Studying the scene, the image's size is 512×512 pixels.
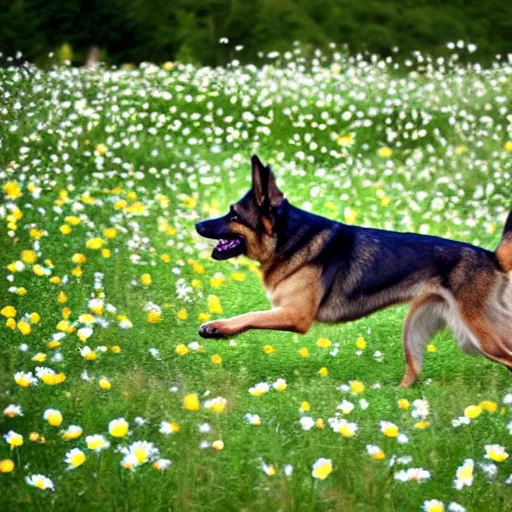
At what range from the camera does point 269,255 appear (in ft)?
17.6

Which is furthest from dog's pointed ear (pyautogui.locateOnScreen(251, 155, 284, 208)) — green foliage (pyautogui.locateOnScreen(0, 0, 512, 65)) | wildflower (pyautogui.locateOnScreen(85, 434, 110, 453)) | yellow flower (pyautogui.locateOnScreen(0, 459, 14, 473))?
green foliage (pyautogui.locateOnScreen(0, 0, 512, 65))

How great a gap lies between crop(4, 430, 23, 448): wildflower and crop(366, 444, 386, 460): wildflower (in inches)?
65.4

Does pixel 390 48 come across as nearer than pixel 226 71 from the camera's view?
No

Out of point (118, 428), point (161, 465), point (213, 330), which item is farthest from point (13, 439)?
point (213, 330)

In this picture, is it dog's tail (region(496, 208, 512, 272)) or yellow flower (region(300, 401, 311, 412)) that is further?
dog's tail (region(496, 208, 512, 272))

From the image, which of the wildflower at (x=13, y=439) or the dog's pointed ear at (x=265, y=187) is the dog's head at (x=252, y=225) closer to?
the dog's pointed ear at (x=265, y=187)

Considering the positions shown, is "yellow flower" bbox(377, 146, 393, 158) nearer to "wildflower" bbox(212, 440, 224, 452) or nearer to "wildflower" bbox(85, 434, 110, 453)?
"wildflower" bbox(212, 440, 224, 452)

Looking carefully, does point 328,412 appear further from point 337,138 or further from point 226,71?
point 226,71

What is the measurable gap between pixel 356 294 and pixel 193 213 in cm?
187

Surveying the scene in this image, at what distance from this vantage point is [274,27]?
1102 cm

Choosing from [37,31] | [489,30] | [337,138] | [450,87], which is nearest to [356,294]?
[337,138]

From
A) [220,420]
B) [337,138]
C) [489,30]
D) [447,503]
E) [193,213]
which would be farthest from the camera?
[489,30]

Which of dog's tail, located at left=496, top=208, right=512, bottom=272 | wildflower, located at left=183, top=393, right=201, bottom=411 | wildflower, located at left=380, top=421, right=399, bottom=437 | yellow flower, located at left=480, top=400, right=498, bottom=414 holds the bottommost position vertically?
wildflower, located at left=183, top=393, right=201, bottom=411

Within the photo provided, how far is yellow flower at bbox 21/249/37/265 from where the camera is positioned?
6.38m
